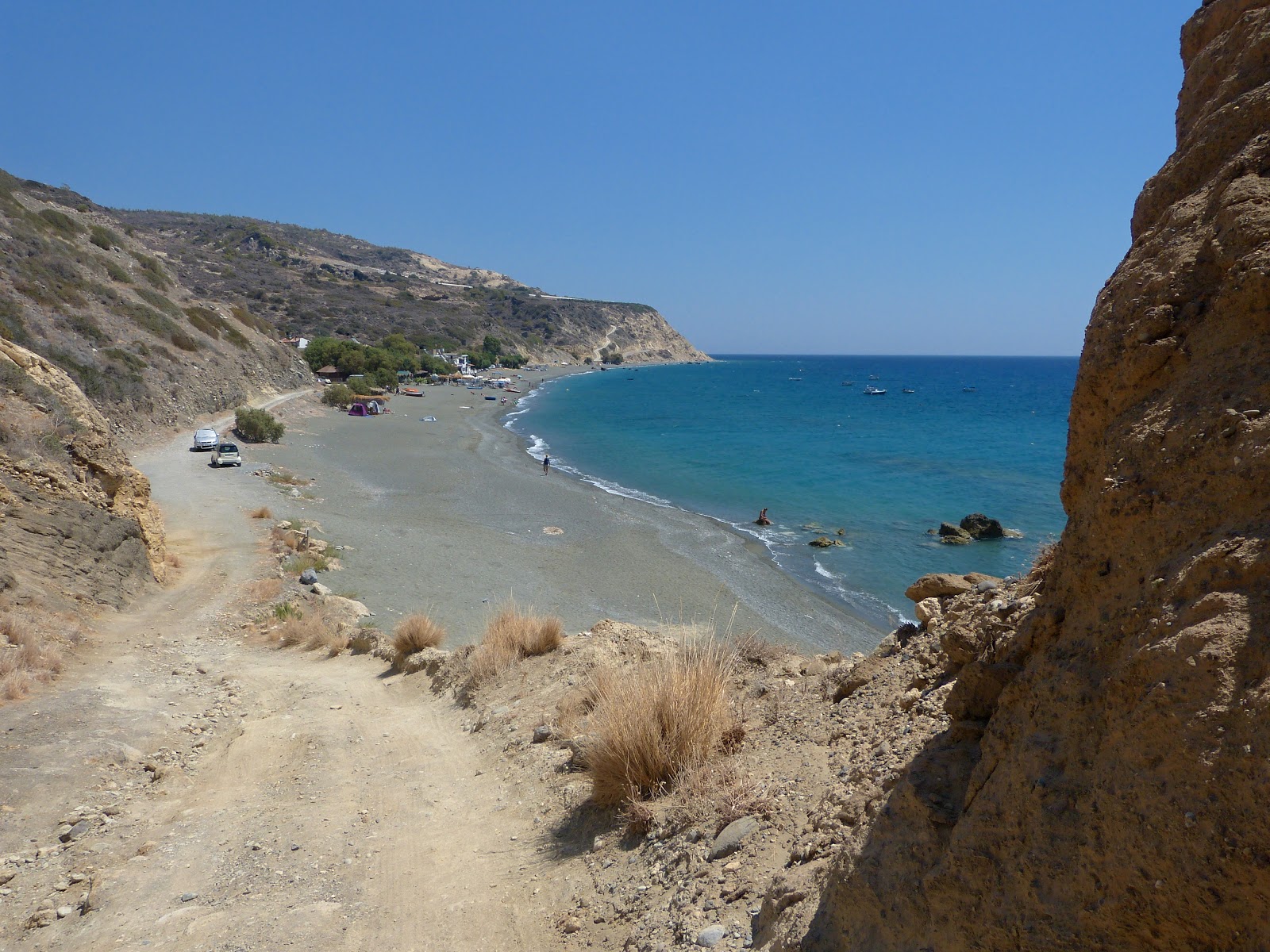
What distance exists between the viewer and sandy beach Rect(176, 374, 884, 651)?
61.4ft

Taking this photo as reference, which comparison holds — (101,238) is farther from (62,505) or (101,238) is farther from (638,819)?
(638,819)

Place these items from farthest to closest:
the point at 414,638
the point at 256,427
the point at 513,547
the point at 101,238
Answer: the point at 101,238, the point at 256,427, the point at 513,547, the point at 414,638

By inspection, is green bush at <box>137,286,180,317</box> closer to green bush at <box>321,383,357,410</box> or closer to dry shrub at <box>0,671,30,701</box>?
green bush at <box>321,383,357,410</box>

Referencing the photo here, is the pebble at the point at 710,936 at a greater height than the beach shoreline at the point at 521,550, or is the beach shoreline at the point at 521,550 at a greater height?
the pebble at the point at 710,936

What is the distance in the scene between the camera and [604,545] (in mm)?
26062

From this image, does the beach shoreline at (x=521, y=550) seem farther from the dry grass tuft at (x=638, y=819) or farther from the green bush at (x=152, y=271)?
the green bush at (x=152, y=271)

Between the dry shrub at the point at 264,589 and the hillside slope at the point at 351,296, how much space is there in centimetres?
8563

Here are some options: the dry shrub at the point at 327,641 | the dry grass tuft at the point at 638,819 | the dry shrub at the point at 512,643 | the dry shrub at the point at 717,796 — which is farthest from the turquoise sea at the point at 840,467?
the dry shrub at the point at 327,641

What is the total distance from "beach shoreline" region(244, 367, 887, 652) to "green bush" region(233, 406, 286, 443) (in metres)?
0.91

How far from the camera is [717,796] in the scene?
4551 millimetres

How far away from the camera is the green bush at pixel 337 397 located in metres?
60.5

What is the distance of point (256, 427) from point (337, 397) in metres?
21.0

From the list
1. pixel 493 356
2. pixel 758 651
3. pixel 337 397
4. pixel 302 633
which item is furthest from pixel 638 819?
pixel 493 356

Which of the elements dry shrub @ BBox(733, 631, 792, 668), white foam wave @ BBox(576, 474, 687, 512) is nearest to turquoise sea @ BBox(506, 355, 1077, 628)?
white foam wave @ BBox(576, 474, 687, 512)
